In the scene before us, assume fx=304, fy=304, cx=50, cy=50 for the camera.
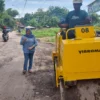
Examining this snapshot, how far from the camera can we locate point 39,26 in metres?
78.9

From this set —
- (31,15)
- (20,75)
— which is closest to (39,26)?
(31,15)

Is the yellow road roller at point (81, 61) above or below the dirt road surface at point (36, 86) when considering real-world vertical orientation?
above

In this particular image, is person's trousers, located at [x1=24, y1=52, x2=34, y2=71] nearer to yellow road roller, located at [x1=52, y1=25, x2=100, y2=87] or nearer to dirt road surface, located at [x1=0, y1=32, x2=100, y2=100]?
dirt road surface, located at [x1=0, y1=32, x2=100, y2=100]

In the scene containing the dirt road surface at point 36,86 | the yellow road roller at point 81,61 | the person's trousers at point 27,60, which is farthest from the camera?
the person's trousers at point 27,60

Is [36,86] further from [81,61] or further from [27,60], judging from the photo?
[81,61]

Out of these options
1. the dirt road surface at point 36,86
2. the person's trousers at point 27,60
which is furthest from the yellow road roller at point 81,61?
the person's trousers at point 27,60

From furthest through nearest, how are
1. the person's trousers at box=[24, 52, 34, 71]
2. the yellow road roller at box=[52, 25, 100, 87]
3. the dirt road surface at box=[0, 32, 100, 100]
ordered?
1. the person's trousers at box=[24, 52, 34, 71]
2. the dirt road surface at box=[0, 32, 100, 100]
3. the yellow road roller at box=[52, 25, 100, 87]

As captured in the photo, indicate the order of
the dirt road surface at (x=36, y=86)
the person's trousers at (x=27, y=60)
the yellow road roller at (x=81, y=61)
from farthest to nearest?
the person's trousers at (x=27, y=60), the dirt road surface at (x=36, y=86), the yellow road roller at (x=81, y=61)

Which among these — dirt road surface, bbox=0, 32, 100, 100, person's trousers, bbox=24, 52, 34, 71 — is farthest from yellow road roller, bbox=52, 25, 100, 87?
person's trousers, bbox=24, 52, 34, 71

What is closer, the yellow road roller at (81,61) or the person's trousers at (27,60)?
the yellow road roller at (81,61)

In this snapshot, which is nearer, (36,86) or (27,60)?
(36,86)

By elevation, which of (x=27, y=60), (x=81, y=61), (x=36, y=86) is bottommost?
(x=36, y=86)

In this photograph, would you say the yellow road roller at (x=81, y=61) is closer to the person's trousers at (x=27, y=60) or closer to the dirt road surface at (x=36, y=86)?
the dirt road surface at (x=36, y=86)

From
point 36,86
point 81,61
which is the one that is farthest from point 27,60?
point 81,61
